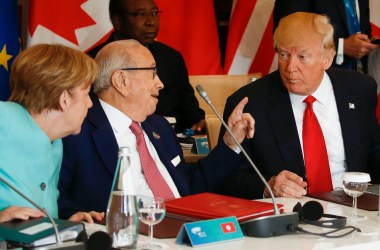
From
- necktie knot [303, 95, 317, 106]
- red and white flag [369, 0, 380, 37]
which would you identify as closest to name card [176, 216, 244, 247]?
necktie knot [303, 95, 317, 106]

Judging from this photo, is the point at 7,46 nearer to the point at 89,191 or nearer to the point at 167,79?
the point at 167,79

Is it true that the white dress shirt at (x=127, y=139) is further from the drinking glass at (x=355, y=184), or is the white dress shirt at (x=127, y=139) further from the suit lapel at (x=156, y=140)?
the drinking glass at (x=355, y=184)

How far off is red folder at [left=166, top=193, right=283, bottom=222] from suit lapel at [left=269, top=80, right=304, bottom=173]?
85 cm

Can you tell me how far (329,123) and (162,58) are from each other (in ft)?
8.30

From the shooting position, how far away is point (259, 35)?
656 centimetres

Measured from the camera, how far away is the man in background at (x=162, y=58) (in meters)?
5.67

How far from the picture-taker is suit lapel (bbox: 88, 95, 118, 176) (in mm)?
3068

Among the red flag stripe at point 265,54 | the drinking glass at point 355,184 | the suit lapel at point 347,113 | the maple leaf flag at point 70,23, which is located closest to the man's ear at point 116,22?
the maple leaf flag at point 70,23

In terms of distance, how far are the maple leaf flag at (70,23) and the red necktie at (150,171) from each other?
2761 mm

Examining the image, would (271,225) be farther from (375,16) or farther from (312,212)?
(375,16)

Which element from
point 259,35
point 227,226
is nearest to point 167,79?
point 259,35

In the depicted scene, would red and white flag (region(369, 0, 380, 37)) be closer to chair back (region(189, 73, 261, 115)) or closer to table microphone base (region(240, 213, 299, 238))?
chair back (region(189, 73, 261, 115))

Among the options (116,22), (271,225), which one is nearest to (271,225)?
(271,225)

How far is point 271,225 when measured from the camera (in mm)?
2355
